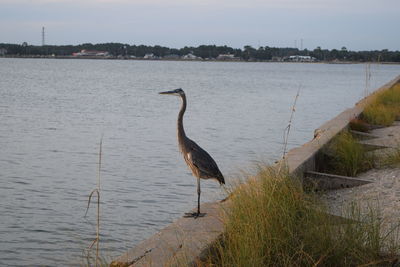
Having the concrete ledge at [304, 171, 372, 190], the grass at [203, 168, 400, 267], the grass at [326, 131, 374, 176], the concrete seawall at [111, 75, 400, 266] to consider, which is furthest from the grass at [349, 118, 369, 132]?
the grass at [203, 168, 400, 267]

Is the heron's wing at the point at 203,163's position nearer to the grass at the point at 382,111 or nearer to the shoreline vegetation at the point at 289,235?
the shoreline vegetation at the point at 289,235

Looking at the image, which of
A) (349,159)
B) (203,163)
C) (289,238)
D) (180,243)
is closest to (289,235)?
(289,238)

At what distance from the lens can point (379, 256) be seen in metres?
5.18

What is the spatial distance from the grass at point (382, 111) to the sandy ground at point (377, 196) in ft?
17.0

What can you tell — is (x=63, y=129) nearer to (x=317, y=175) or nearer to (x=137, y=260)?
(x=317, y=175)

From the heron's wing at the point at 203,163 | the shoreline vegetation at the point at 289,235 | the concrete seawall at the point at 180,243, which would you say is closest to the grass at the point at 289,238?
the shoreline vegetation at the point at 289,235

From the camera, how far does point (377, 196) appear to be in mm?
7738

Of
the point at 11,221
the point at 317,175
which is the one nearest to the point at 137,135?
the point at 11,221

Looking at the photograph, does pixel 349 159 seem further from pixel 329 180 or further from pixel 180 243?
pixel 180 243

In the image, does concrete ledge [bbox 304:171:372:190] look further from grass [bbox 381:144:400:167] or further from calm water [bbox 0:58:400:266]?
calm water [bbox 0:58:400:266]

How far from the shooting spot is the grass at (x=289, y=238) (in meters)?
4.86

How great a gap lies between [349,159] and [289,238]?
4.85 metres

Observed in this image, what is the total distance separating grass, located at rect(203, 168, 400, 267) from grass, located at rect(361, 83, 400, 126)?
9981 millimetres

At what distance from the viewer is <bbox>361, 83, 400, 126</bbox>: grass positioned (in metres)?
15.3
